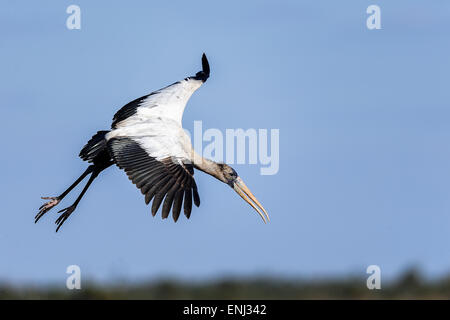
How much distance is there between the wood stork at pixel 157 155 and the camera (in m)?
16.8

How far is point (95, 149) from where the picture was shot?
18.8 meters

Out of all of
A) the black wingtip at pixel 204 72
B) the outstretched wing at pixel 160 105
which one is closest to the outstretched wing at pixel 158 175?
the outstretched wing at pixel 160 105

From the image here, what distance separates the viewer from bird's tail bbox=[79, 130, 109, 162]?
1880cm

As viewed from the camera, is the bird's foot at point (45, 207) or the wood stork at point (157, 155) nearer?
the wood stork at point (157, 155)

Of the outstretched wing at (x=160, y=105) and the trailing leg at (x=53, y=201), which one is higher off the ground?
the outstretched wing at (x=160, y=105)

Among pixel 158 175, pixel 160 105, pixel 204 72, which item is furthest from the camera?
pixel 204 72

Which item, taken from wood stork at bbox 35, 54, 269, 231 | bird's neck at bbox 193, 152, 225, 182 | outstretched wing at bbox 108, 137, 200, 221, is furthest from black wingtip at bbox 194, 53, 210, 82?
outstretched wing at bbox 108, 137, 200, 221

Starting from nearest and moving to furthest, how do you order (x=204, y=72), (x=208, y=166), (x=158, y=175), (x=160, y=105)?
(x=158, y=175) < (x=208, y=166) < (x=160, y=105) < (x=204, y=72)

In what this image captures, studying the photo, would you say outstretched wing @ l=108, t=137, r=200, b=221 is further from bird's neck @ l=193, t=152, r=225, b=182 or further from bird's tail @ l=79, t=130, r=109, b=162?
bird's neck @ l=193, t=152, r=225, b=182

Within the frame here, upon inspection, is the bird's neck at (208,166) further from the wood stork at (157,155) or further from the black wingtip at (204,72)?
the black wingtip at (204,72)

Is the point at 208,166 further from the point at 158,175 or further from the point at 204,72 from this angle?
the point at 204,72

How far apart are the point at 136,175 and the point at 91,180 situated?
271 centimetres

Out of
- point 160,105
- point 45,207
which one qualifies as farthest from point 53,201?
point 160,105

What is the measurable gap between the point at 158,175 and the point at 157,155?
1.76ft
